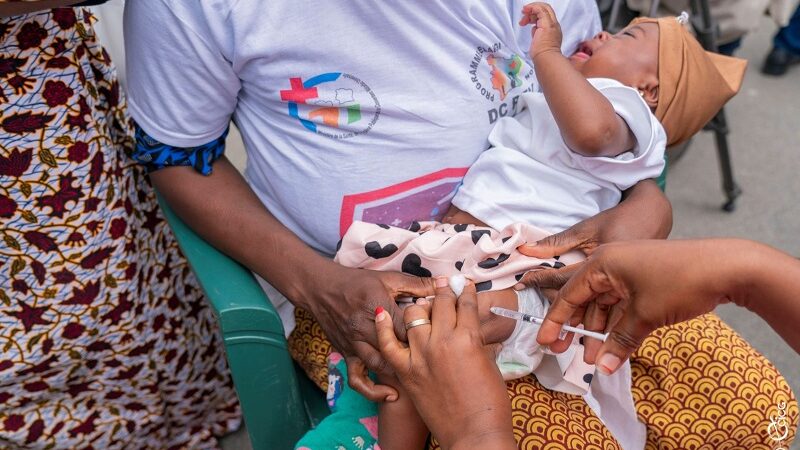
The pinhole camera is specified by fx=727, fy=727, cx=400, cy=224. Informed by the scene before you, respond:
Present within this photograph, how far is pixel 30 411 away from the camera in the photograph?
1676 millimetres

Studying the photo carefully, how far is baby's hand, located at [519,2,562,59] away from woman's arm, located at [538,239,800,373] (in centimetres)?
53

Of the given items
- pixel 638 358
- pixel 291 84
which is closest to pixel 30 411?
pixel 291 84

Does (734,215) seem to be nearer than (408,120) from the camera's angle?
No

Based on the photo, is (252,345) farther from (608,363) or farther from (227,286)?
(608,363)

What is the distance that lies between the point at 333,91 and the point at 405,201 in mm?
261

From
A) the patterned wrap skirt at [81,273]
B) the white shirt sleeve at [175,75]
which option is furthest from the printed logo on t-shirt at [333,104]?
the patterned wrap skirt at [81,273]

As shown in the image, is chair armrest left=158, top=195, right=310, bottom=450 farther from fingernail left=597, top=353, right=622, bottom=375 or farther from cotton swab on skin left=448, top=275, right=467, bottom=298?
fingernail left=597, top=353, right=622, bottom=375

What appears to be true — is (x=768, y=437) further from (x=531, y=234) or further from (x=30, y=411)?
(x=30, y=411)

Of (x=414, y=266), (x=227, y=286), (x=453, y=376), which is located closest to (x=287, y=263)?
(x=227, y=286)

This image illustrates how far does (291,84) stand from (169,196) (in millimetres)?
358

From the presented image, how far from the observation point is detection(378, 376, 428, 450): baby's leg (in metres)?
1.24

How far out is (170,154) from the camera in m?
1.42

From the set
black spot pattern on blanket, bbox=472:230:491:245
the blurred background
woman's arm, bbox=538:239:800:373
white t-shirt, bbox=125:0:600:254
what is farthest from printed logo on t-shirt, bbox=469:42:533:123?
the blurred background

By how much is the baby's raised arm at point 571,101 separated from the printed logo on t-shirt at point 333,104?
13.3 inches
